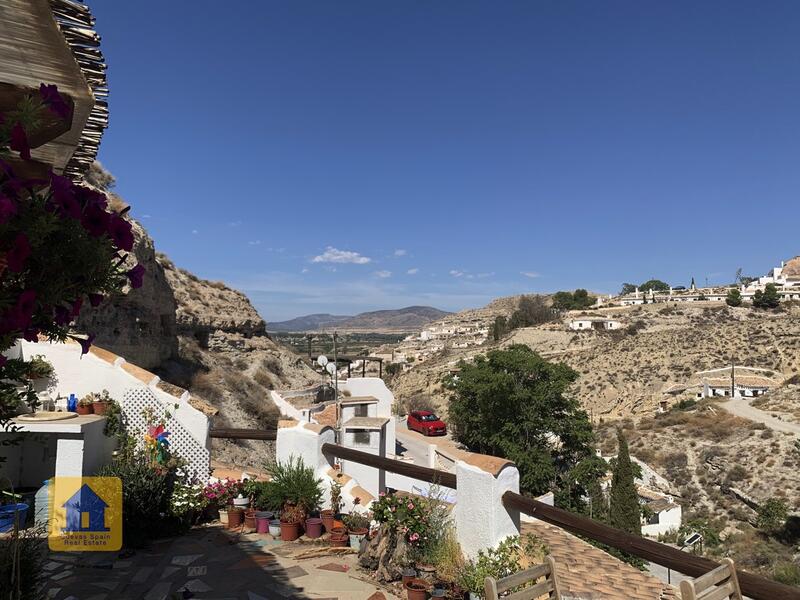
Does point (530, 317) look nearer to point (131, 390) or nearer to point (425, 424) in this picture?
point (425, 424)

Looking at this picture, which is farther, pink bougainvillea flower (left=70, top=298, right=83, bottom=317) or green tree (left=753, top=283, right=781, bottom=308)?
green tree (left=753, top=283, right=781, bottom=308)

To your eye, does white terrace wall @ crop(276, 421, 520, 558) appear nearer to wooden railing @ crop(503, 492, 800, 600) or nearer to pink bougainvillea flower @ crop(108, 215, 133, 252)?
wooden railing @ crop(503, 492, 800, 600)

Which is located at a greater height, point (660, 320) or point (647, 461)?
point (660, 320)

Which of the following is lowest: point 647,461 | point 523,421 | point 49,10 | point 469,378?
point 647,461

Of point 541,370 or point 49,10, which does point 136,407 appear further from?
point 541,370

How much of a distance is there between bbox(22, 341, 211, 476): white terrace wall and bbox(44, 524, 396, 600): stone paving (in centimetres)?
149

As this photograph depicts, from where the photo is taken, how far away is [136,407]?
6816 mm

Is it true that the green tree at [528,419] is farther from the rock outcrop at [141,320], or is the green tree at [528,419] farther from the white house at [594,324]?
the white house at [594,324]

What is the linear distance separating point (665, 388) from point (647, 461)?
14389 mm

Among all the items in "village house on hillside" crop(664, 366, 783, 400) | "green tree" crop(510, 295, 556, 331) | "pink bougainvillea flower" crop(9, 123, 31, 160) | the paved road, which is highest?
"green tree" crop(510, 295, 556, 331)

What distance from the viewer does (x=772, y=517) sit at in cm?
2291

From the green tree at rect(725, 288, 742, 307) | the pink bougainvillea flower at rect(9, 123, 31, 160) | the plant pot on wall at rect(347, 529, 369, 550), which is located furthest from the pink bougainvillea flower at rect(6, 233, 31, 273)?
the green tree at rect(725, 288, 742, 307)

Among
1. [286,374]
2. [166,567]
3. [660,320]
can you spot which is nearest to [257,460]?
[286,374]

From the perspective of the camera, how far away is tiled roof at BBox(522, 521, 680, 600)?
4457 mm
